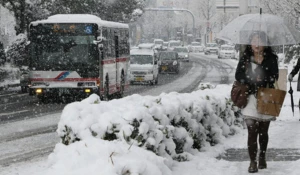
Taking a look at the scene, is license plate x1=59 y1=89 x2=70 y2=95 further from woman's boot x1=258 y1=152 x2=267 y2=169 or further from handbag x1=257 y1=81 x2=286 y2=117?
handbag x1=257 y1=81 x2=286 y2=117

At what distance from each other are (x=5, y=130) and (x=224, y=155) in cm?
672

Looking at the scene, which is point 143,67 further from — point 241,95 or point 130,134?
point 130,134

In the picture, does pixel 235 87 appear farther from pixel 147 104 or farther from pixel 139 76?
pixel 139 76

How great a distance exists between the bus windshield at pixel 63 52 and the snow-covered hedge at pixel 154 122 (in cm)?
1027

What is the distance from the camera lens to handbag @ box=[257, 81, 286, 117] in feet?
27.3

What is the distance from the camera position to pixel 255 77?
8383mm

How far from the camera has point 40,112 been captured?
1938 cm

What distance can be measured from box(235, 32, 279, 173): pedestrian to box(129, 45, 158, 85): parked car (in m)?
25.2

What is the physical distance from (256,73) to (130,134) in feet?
6.83

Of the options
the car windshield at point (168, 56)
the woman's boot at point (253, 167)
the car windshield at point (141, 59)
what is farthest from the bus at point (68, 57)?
the car windshield at point (168, 56)

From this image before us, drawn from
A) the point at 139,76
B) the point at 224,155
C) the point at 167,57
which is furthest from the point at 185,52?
the point at 224,155

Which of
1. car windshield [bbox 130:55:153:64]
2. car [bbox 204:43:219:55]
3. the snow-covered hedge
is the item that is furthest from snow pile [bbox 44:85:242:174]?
car [bbox 204:43:219:55]

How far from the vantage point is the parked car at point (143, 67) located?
33969mm

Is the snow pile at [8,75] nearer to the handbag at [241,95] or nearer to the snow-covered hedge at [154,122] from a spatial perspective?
the snow-covered hedge at [154,122]
